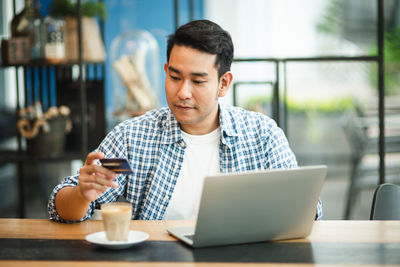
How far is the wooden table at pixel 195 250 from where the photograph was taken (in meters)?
1.15

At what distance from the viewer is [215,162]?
5.86 feet

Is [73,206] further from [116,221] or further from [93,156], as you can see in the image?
[116,221]

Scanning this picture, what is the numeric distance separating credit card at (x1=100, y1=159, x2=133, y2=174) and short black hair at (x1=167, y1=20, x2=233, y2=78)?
546mm

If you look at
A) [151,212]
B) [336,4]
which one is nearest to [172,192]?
[151,212]

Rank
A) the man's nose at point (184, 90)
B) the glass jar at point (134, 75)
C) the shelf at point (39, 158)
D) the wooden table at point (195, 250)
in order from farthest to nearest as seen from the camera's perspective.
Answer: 1. the glass jar at point (134, 75)
2. the shelf at point (39, 158)
3. the man's nose at point (184, 90)
4. the wooden table at point (195, 250)

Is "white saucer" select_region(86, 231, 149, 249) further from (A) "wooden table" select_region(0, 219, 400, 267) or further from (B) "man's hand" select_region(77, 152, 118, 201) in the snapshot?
(B) "man's hand" select_region(77, 152, 118, 201)

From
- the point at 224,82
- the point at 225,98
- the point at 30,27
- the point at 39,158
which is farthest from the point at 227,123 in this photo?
the point at 225,98

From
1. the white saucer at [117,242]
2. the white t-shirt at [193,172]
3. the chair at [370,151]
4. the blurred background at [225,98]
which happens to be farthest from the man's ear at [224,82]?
the chair at [370,151]

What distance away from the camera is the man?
65.1 inches

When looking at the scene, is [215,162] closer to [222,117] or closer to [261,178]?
[222,117]

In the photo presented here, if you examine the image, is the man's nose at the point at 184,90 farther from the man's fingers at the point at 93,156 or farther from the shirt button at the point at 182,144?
the man's fingers at the point at 93,156

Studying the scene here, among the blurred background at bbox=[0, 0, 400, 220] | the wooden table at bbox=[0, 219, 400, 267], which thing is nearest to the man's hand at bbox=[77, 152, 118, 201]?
the wooden table at bbox=[0, 219, 400, 267]

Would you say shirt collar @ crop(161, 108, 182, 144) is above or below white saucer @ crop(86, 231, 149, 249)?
above

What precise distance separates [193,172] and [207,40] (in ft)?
1.44
